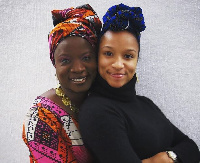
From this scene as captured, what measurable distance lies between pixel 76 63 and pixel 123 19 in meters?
0.26

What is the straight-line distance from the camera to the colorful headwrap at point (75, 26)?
108 centimetres

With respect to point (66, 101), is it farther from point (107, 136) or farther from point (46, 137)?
point (107, 136)

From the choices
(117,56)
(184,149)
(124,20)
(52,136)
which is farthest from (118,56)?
(184,149)

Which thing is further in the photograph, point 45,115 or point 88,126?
point 45,115

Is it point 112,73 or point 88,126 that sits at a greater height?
point 112,73

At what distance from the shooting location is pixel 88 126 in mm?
933

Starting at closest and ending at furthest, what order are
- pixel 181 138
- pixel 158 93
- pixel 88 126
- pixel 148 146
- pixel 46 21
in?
1. pixel 88 126
2. pixel 148 146
3. pixel 181 138
4. pixel 158 93
5. pixel 46 21

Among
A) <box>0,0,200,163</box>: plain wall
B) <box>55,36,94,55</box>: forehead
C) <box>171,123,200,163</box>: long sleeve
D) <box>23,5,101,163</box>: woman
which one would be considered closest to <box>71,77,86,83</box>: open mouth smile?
<box>23,5,101,163</box>: woman

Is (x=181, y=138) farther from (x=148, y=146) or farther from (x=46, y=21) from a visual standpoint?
(x=46, y=21)

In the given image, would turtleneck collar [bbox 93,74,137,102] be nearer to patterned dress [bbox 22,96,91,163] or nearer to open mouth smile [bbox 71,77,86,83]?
open mouth smile [bbox 71,77,86,83]

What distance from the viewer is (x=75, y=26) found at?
1.09 meters

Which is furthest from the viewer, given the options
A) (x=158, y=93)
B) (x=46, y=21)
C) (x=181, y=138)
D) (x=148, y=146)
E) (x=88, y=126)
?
(x=46, y=21)

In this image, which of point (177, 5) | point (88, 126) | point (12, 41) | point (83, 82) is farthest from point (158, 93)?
point (12, 41)

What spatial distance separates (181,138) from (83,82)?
0.60 m
